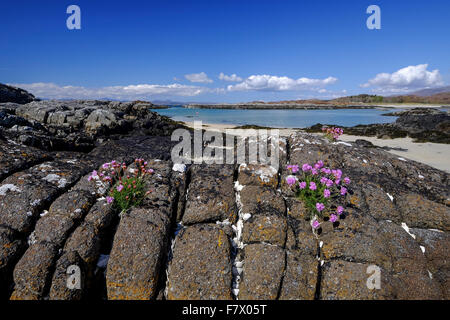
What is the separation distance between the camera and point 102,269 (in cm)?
290

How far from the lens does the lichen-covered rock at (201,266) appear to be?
2760 mm

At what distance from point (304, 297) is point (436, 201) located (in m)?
3.05

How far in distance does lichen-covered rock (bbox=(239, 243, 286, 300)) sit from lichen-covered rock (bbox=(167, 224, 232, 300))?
0.22 metres

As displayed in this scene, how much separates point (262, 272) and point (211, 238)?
0.78 m

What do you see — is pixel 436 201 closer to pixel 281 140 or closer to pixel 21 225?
pixel 281 140

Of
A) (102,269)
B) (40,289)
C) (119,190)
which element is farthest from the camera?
(119,190)

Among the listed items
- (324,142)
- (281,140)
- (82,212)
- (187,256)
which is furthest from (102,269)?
(324,142)

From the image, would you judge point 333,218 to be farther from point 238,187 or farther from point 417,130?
point 417,130

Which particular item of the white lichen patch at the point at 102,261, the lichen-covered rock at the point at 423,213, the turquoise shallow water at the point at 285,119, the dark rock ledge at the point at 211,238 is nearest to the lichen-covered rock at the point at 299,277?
the dark rock ledge at the point at 211,238

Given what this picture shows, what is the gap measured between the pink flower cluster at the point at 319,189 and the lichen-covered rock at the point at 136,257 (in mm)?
2121

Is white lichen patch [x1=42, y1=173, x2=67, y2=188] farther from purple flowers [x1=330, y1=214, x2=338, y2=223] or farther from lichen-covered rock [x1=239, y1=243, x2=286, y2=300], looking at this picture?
purple flowers [x1=330, y1=214, x2=338, y2=223]

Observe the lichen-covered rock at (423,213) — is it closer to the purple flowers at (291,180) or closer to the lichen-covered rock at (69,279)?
the purple flowers at (291,180)

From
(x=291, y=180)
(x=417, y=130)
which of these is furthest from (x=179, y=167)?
(x=417, y=130)
